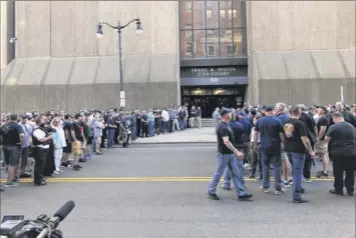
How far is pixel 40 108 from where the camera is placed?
3234 cm

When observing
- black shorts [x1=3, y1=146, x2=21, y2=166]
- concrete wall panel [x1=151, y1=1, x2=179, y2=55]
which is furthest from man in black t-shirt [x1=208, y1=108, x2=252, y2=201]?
concrete wall panel [x1=151, y1=1, x2=179, y2=55]

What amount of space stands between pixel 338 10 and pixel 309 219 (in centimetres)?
2924

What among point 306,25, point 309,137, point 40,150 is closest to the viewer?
point 309,137

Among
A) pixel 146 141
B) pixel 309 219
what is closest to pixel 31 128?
pixel 309 219

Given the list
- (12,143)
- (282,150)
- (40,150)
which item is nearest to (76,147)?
(40,150)

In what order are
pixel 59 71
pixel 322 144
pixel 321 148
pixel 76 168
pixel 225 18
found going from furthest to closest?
pixel 225 18
pixel 59 71
pixel 76 168
pixel 321 148
pixel 322 144

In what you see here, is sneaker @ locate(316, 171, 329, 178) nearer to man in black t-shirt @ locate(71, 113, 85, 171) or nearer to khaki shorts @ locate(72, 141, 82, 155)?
man in black t-shirt @ locate(71, 113, 85, 171)

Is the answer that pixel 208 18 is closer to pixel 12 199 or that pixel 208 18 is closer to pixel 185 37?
pixel 185 37

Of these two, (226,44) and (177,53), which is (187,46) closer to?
(177,53)

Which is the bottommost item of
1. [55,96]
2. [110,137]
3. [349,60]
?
[110,137]

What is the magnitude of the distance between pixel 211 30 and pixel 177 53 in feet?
15.4

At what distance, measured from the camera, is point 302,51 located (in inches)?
1238

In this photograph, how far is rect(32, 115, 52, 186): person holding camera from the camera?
30.9ft

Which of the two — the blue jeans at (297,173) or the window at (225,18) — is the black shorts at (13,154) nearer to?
the blue jeans at (297,173)
